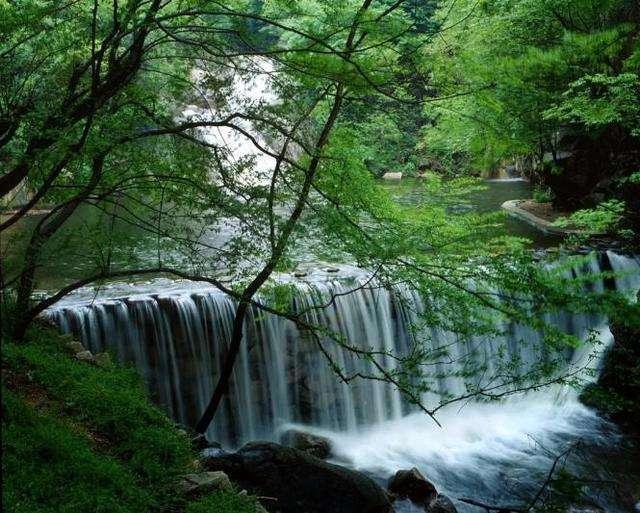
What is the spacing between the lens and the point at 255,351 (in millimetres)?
10094

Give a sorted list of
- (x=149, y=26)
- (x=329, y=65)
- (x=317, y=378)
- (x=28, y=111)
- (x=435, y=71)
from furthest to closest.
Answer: (x=317, y=378), (x=435, y=71), (x=28, y=111), (x=329, y=65), (x=149, y=26)

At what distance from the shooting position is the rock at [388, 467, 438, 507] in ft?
26.6

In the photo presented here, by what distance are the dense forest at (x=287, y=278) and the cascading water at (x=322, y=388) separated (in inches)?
1.6

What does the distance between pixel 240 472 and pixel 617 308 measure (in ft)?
15.4

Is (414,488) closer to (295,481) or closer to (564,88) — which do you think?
(295,481)

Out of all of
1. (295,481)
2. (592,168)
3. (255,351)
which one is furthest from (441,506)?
(592,168)

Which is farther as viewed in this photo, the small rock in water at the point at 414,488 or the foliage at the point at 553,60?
the foliage at the point at 553,60

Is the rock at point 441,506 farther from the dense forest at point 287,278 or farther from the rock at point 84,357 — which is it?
the rock at point 84,357

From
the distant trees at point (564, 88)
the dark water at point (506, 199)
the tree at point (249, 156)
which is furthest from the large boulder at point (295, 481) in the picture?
the distant trees at point (564, 88)

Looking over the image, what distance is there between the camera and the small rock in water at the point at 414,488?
8117 mm

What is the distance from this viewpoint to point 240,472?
667 centimetres

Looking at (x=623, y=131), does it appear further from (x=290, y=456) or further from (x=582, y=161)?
(x=290, y=456)

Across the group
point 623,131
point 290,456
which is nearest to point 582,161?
point 623,131

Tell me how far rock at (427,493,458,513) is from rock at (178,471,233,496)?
3.47m
